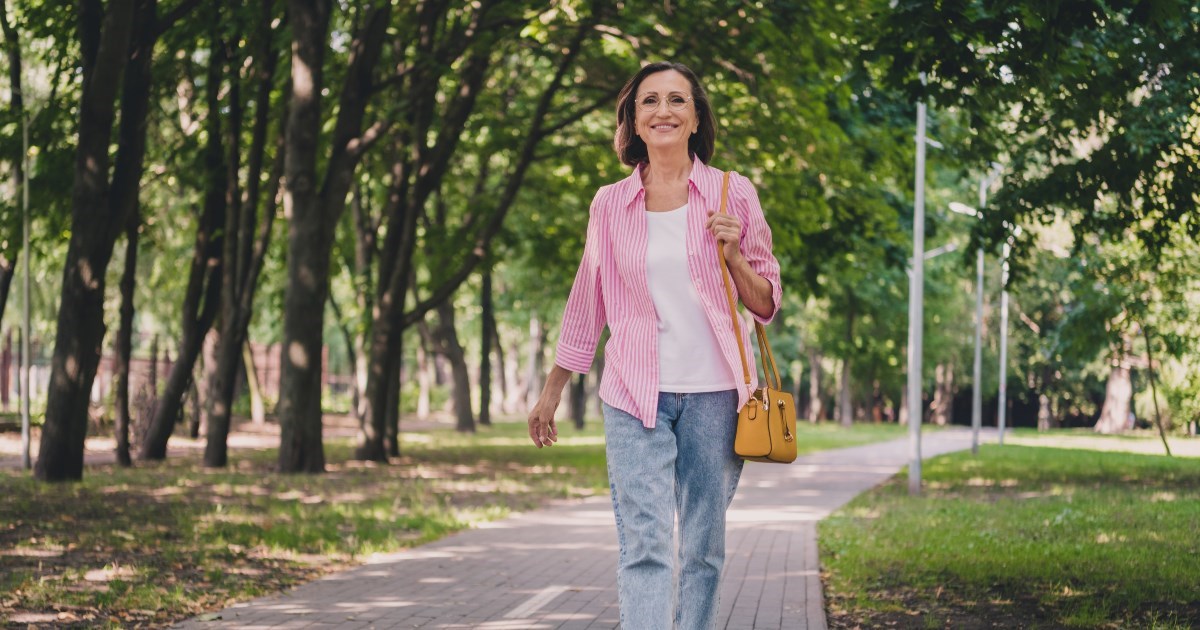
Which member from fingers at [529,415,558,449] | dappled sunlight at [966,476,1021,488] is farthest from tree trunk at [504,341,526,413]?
fingers at [529,415,558,449]

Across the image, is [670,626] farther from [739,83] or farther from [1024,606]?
[739,83]

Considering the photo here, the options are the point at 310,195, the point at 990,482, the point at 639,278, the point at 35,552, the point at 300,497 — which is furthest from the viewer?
the point at 990,482

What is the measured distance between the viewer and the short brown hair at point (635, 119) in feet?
14.2

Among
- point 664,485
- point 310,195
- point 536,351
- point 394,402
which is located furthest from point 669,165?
point 536,351

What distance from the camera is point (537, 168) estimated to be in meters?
25.8

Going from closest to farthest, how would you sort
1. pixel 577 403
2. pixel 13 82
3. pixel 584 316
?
1. pixel 584 316
2. pixel 13 82
3. pixel 577 403

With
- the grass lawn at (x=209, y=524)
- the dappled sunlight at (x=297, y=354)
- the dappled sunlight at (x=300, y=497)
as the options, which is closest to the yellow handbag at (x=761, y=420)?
the grass lawn at (x=209, y=524)

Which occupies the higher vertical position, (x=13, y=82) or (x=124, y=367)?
(x=13, y=82)

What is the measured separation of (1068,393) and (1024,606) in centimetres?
6251

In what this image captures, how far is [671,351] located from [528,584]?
512 cm

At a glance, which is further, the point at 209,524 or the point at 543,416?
the point at 209,524

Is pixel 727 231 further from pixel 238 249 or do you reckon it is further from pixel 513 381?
pixel 513 381

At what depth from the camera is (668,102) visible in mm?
4258

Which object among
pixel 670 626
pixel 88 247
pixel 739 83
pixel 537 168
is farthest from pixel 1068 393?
pixel 670 626
